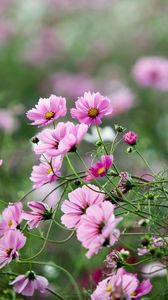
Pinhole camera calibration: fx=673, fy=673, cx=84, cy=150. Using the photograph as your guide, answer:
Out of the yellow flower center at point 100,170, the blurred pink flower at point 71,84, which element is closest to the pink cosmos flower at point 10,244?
the yellow flower center at point 100,170

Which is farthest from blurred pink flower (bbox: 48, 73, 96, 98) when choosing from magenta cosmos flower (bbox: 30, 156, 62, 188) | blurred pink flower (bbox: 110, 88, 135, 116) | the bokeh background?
magenta cosmos flower (bbox: 30, 156, 62, 188)

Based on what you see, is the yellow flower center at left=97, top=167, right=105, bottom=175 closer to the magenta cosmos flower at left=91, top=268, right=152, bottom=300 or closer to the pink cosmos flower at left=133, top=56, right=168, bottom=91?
the magenta cosmos flower at left=91, top=268, right=152, bottom=300

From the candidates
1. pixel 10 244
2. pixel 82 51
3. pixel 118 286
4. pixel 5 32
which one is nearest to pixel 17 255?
pixel 10 244

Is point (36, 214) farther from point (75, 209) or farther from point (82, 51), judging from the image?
point (82, 51)

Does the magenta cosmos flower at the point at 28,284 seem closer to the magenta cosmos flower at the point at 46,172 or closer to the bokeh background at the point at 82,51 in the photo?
the magenta cosmos flower at the point at 46,172

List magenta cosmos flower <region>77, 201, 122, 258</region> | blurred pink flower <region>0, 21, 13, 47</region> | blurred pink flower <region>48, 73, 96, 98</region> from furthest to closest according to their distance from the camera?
blurred pink flower <region>0, 21, 13, 47</region>
blurred pink flower <region>48, 73, 96, 98</region>
magenta cosmos flower <region>77, 201, 122, 258</region>

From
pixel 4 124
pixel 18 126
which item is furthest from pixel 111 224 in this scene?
pixel 18 126
